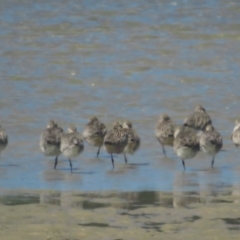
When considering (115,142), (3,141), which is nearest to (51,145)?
(3,141)

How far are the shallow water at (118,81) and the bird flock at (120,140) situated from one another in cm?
22

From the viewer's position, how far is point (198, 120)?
63.4 ft

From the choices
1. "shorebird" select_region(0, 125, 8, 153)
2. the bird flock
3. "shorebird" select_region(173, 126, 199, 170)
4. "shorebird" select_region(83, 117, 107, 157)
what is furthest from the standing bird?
"shorebird" select_region(0, 125, 8, 153)

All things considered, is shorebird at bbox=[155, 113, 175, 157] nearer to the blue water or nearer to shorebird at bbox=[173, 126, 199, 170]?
the blue water

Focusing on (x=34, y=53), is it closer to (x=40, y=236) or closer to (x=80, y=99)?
(x=80, y=99)

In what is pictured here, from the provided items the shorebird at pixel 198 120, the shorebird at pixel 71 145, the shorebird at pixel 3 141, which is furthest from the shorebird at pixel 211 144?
the shorebird at pixel 3 141

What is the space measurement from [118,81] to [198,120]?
5.18 meters

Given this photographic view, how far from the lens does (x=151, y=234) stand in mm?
12039

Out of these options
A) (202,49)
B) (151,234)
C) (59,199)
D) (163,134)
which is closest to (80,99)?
(163,134)

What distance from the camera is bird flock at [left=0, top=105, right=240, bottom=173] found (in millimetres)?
16516

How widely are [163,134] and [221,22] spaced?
14691 mm

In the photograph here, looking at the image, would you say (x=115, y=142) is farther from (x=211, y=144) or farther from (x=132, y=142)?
(x=211, y=144)

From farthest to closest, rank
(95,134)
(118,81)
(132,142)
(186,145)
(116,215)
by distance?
(118,81) < (95,134) < (132,142) < (186,145) < (116,215)

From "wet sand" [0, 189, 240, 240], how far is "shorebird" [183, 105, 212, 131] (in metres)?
4.75
